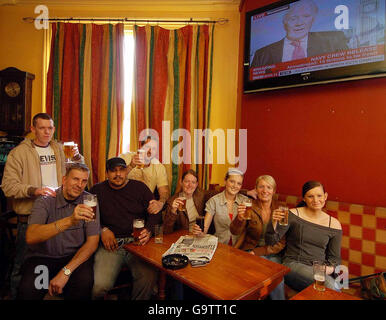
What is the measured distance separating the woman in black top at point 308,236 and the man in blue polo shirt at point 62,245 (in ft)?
4.69

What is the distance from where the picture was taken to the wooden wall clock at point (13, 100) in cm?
358

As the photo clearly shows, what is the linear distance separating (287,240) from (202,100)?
2100 mm

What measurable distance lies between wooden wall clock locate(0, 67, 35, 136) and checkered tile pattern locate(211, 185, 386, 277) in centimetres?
393

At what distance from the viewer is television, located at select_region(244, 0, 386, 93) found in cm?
224

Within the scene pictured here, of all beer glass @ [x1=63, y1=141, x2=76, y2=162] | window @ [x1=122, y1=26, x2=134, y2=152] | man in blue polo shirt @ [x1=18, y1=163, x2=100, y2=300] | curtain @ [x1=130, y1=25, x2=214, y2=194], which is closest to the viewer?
man in blue polo shirt @ [x1=18, y1=163, x2=100, y2=300]

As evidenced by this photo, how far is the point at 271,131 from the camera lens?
10.1 ft

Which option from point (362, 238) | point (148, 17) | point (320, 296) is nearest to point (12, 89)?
point (148, 17)

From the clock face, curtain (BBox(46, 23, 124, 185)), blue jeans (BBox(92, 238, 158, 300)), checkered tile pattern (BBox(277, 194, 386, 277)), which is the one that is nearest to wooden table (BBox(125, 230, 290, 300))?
blue jeans (BBox(92, 238, 158, 300))

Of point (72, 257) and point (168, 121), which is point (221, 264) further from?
point (168, 121)

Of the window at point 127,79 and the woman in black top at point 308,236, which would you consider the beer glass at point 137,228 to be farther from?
the window at point 127,79

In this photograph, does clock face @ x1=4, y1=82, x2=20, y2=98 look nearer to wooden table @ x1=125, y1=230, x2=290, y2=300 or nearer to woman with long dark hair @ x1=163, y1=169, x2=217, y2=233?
woman with long dark hair @ x1=163, y1=169, x2=217, y2=233

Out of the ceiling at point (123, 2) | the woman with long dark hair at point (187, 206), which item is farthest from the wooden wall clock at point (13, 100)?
the woman with long dark hair at point (187, 206)

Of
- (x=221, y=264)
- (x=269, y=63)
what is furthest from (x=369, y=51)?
(x=221, y=264)

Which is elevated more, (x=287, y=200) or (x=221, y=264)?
(x=287, y=200)
